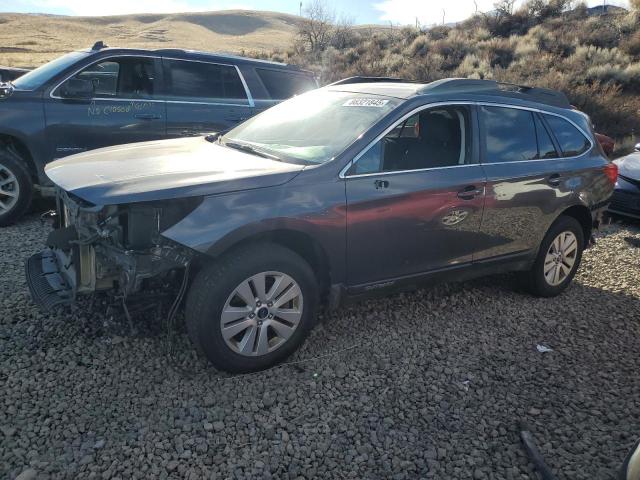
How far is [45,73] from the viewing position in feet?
20.1

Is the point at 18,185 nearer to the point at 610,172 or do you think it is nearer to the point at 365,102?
the point at 365,102

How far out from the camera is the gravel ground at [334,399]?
9.21 ft

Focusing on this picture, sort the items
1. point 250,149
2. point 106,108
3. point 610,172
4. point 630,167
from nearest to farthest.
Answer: point 250,149 < point 610,172 < point 106,108 < point 630,167

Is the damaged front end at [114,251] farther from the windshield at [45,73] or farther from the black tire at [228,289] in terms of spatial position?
the windshield at [45,73]

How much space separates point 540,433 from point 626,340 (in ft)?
5.59

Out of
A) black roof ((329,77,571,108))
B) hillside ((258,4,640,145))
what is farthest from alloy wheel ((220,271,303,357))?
hillside ((258,4,640,145))

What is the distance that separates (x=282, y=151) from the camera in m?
3.90

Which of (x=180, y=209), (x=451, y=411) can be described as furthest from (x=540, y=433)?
(x=180, y=209)

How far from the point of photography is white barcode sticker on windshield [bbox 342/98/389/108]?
4016mm

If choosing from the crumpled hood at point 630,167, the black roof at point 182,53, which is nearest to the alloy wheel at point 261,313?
the black roof at point 182,53

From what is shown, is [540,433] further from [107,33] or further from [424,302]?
[107,33]

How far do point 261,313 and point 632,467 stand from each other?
2.04 metres

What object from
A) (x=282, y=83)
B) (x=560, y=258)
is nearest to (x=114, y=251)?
(x=560, y=258)

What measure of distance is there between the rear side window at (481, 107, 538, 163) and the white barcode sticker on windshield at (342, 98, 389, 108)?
0.86 meters
